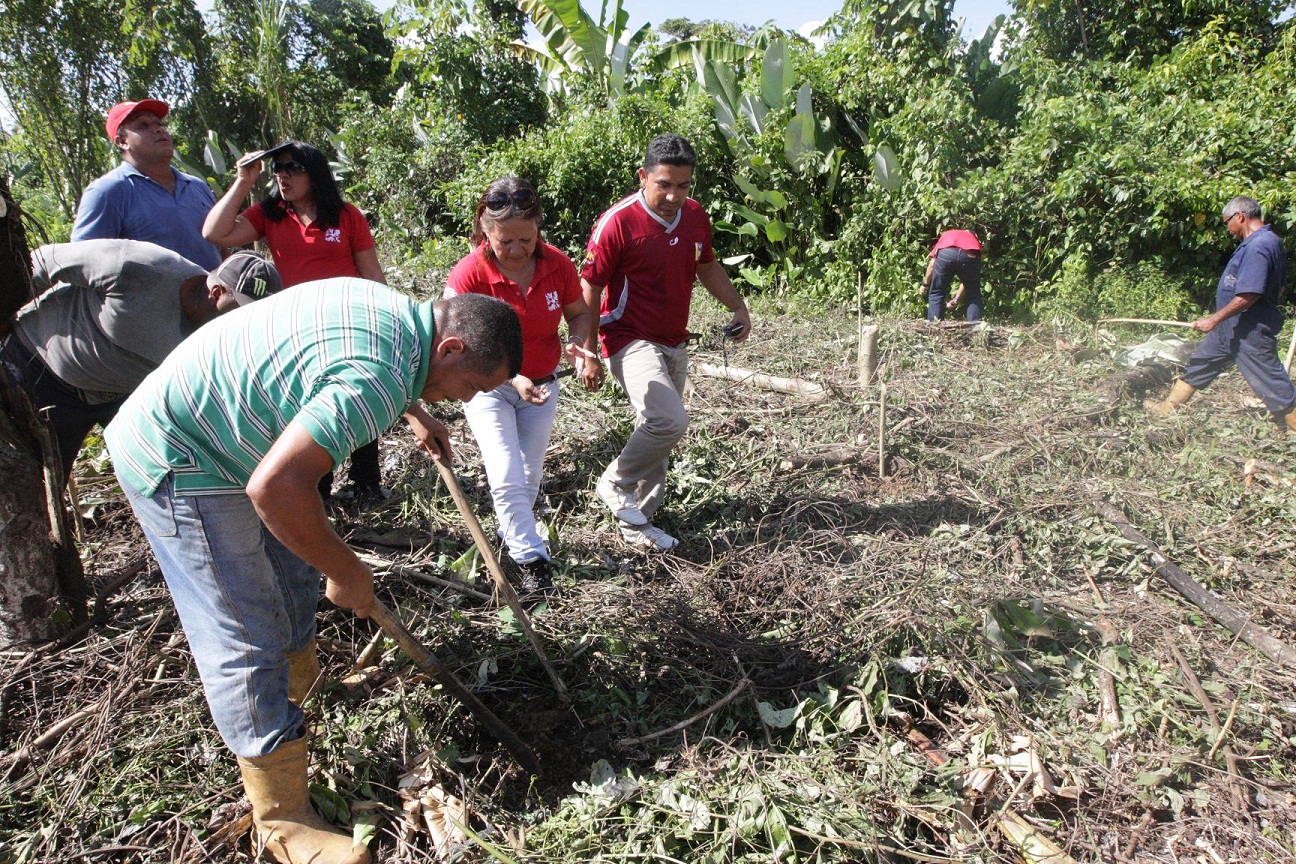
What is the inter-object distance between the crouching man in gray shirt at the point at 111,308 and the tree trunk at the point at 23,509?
9cm

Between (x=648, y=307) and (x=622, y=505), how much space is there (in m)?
0.91

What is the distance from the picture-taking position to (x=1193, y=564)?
3.73m

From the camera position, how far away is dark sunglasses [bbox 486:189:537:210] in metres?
3.09

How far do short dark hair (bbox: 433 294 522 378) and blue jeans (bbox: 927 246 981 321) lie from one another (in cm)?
653

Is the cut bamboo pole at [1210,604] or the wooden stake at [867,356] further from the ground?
the wooden stake at [867,356]

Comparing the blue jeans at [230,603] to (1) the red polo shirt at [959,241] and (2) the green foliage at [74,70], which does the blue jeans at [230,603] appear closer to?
(1) the red polo shirt at [959,241]

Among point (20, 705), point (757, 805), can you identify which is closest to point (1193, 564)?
point (757, 805)

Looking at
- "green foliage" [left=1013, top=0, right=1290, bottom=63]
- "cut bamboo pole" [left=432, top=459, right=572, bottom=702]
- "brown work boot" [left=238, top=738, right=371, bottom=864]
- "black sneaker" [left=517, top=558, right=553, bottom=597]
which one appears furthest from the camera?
"green foliage" [left=1013, top=0, right=1290, bottom=63]

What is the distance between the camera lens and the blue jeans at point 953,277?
299 inches

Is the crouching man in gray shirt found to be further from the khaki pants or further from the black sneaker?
the khaki pants

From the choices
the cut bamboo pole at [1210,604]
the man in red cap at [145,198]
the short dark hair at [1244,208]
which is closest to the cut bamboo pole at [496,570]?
the man in red cap at [145,198]

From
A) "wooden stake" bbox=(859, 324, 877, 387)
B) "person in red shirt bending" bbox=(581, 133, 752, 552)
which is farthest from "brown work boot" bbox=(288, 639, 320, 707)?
"wooden stake" bbox=(859, 324, 877, 387)

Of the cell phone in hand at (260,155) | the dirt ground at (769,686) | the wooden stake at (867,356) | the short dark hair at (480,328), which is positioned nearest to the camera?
the short dark hair at (480,328)

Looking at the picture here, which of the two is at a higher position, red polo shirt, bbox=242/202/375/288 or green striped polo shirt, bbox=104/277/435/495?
red polo shirt, bbox=242/202/375/288
